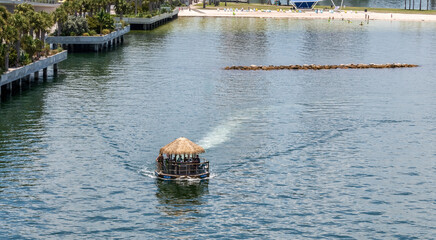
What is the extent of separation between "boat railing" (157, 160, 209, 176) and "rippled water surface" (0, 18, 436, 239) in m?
1.19

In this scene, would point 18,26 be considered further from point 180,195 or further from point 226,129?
point 180,195

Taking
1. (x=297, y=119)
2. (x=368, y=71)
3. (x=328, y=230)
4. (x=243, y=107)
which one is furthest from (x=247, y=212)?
(x=368, y=71)

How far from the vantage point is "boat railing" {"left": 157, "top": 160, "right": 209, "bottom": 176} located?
207ft

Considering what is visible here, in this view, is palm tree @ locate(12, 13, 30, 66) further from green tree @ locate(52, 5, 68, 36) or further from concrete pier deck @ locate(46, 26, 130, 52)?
concrete pier deck @ locate(46, 26, 130, 52)

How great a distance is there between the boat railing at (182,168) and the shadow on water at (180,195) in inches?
35.2

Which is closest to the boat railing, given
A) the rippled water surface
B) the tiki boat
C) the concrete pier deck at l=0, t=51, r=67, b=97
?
the tiki boat

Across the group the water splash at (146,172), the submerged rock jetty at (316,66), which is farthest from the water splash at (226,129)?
the submerged rock jetty at (316,66)

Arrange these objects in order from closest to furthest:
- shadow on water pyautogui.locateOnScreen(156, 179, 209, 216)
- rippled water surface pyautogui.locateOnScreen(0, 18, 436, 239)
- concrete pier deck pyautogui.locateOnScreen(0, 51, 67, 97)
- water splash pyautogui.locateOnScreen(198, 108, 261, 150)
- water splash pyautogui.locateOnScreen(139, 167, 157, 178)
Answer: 1. rippled water surface pyautogui.locateOnScreen(0, 18, 436, 239)
2. shadow on water pyautogui.locateOnScreen(156, 179, 209, 216)
3. water splash pyautogui.locateOnScreen(139, 167, 157, 178)
4. water splash pyautogui.locateOnScreen(198, 108, 261, 150)
5. concrete pier deck pyautogui.locateOnScreen(0, 51, 67, 97)

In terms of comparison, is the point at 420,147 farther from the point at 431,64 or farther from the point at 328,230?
the point at 431,64

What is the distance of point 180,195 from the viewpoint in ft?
197

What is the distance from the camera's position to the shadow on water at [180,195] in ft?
187

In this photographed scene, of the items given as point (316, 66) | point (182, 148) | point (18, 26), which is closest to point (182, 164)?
point (182, 148)

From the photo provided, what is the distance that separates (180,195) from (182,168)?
3768 millimetres

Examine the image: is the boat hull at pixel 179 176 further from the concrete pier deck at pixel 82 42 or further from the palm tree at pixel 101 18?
the palm tree at pixel 101 18
